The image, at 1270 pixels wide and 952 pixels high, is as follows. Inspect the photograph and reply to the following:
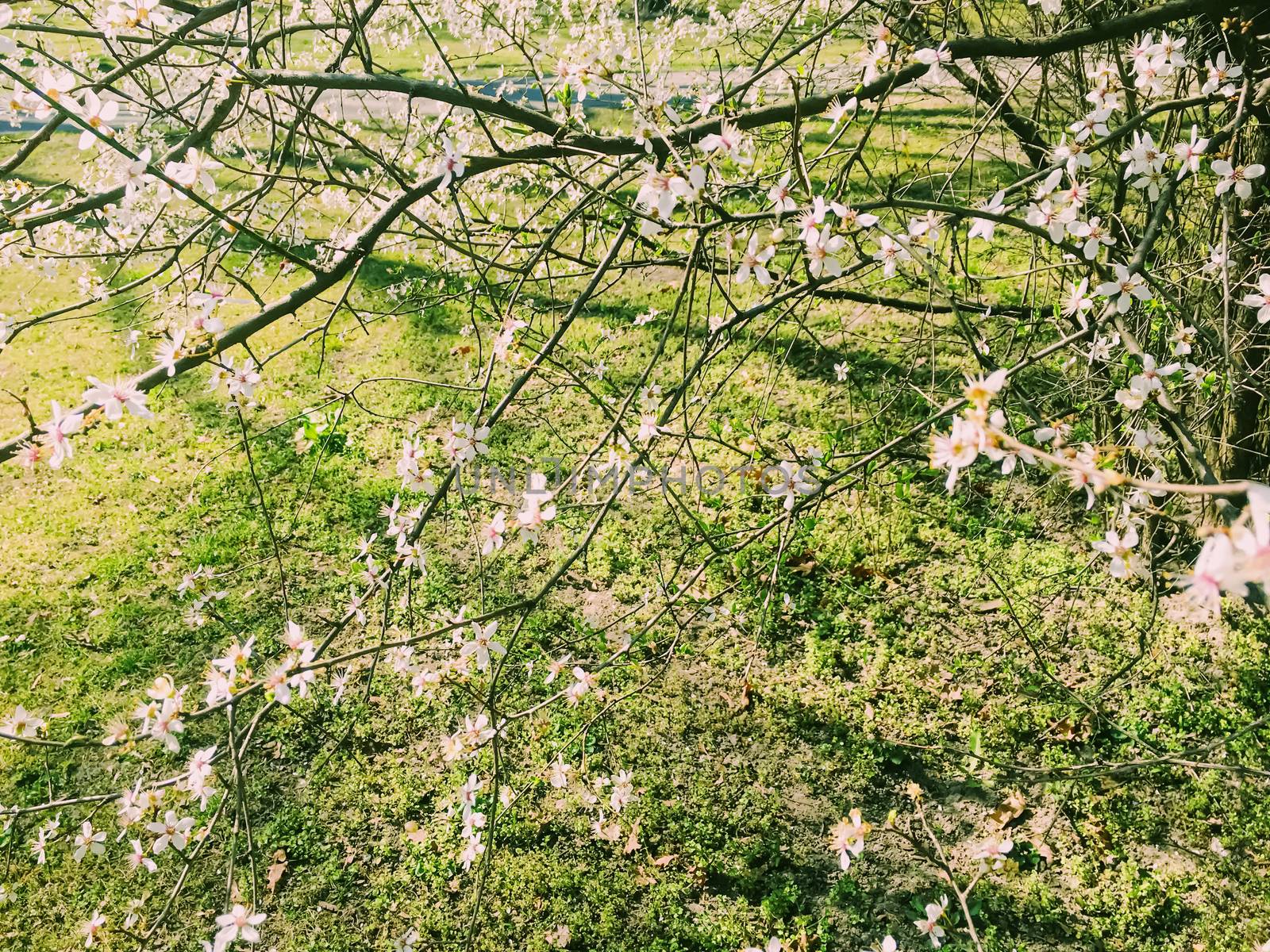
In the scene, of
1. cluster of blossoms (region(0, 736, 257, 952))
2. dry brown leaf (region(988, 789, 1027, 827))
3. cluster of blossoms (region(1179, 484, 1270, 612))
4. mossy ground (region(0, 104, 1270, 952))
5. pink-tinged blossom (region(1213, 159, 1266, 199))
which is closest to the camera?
cluster of blossoms (region(1179, 484, 1270, 612))

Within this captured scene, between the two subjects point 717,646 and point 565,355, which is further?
point 565,355

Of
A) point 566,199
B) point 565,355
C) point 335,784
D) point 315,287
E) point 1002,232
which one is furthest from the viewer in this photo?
point 1002,232

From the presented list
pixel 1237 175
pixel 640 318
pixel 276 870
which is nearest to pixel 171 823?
pixel 276 870

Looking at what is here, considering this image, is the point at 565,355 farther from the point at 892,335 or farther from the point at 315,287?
the point at 315,287

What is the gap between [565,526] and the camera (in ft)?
15.0

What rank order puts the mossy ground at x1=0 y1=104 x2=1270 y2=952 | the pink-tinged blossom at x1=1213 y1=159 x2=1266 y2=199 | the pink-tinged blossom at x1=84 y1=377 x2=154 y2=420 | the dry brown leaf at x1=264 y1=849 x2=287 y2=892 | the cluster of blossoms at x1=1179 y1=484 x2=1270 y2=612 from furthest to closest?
1. the dry brown leaf at x1=264 y1=849 x2=287 y2=892
2. the mossy ground at x1=0 y1=104 x2=1270 y2=952
3. the pink-tinged blossom at x1=1213 y1=159 x2=1266 y2=199
4. the pink-tinged blossom at x1=84 y1=377 x2=154 y2=420
5. the cluster of blossoms at x1=1179 y1=484 x2=1270 y2=612

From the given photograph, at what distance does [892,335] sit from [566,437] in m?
2.25

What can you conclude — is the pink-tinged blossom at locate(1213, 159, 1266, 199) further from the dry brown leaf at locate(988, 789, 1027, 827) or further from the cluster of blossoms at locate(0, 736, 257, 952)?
the cluster of blossoms at locate(0, 736, 257, 952)

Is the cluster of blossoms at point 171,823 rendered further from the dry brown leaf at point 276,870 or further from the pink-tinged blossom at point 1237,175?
the pink-tinged blossom at point 1237,175

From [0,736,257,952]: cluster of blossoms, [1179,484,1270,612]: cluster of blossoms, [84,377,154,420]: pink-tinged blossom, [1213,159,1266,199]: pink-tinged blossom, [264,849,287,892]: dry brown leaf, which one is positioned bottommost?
[264,849,287,892]: dry brown leaf

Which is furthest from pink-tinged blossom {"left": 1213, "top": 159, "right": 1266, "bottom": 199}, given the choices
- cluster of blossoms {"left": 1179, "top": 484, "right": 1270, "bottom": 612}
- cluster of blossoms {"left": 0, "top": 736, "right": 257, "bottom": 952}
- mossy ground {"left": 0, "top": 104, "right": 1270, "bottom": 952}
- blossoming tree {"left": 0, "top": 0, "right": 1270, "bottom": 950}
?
cluster of blossoms {"left": 0, "top": 736, "right": 257, "bottom": 952}

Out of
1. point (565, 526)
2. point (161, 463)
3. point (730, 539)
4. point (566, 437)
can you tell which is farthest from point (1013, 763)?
point (161, 463)

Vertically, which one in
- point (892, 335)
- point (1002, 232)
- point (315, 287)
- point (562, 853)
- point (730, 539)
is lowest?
point (562, 853)

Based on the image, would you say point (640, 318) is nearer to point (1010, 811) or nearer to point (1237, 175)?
point (1237, 175)
